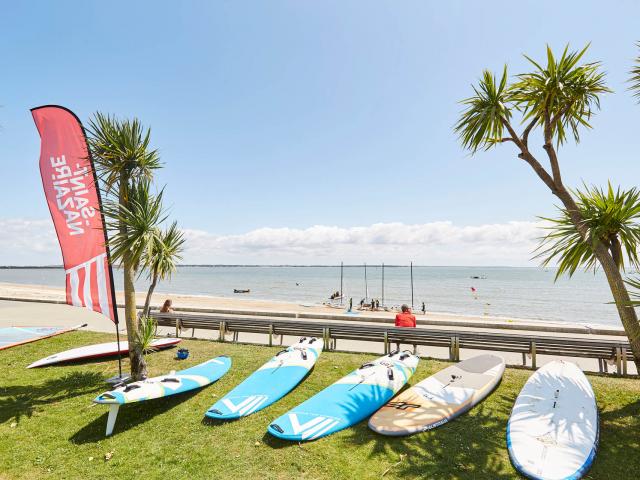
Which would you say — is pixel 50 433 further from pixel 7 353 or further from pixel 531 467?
pixel 531 467

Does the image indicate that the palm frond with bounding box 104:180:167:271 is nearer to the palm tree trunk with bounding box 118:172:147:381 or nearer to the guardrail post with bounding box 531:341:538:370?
the palm tree trunk with bounding box 118:172:147:381

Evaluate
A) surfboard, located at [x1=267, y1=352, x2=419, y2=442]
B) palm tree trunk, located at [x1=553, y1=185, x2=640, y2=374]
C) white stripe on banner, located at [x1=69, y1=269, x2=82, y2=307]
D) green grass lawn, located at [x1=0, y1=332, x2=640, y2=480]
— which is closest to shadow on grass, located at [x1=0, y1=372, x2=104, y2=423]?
green grass lawn, located at [x1=0, y1=332, x2=640, y2=480]

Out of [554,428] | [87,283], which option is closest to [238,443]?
[554,428]

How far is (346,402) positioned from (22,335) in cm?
1107

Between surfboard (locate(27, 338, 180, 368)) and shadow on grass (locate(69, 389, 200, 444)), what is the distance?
3030mm

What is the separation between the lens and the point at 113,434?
521 cm

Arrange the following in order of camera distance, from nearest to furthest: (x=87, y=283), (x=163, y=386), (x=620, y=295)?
(x=620, y=295), (x=163, y=386), (x=87, y=283)

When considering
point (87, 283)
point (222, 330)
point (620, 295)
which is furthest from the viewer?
point (222, 330)

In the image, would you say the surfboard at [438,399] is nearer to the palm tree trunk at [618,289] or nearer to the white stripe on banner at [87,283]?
the palm tree trunk at [618,289]

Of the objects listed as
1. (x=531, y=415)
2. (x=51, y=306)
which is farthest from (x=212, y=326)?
(x=51, y=306)

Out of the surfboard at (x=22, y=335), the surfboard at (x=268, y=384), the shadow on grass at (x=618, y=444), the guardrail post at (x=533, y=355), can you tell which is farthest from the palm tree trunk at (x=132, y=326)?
the guardrail post at (x=533, y=355)

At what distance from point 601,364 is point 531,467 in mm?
5176

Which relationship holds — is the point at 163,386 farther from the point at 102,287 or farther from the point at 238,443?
the point at 102,287

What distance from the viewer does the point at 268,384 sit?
21.5ft
